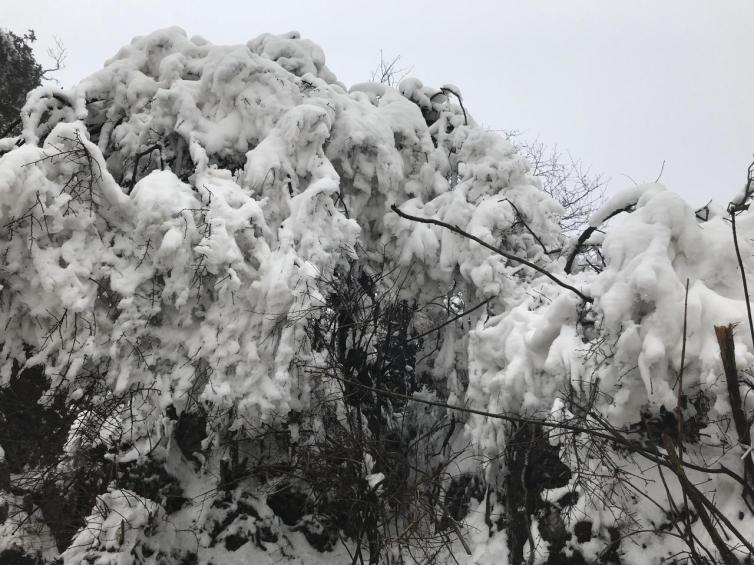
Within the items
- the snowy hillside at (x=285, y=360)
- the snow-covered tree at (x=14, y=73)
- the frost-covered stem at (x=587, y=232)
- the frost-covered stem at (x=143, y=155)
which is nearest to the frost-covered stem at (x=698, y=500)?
the snowy hillside at (x=285, y=360)

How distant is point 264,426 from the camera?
4.45 metres

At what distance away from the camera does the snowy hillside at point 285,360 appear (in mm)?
3381

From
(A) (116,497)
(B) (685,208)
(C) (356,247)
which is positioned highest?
(C) (356,247)

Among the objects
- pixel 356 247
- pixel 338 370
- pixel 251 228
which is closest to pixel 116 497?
pixel 338 370

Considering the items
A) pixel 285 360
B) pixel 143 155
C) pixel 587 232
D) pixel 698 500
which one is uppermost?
pixel 143 155

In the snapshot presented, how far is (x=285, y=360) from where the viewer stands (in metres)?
4.34

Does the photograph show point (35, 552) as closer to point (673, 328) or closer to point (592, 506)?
point (592, 506)

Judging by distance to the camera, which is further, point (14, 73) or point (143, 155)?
point (14, 73)

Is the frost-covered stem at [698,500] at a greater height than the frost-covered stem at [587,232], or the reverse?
the frost-covered stem at [587,232]

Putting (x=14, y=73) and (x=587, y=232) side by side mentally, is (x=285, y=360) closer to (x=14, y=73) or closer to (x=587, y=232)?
(x=587, y=232)

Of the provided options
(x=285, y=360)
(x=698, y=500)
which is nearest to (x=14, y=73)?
(x=285, y=360)

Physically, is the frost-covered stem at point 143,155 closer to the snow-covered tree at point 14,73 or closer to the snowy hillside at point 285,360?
the snowy hillside at point 285,360

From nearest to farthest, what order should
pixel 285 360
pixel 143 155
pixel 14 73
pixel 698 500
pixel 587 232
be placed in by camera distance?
1. pixel 698 500
2. pixel 587 232
3. pixel 285 360
4. pixel 143 155
5. pixel 14 73

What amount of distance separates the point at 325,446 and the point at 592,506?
→ 1.86 metres
